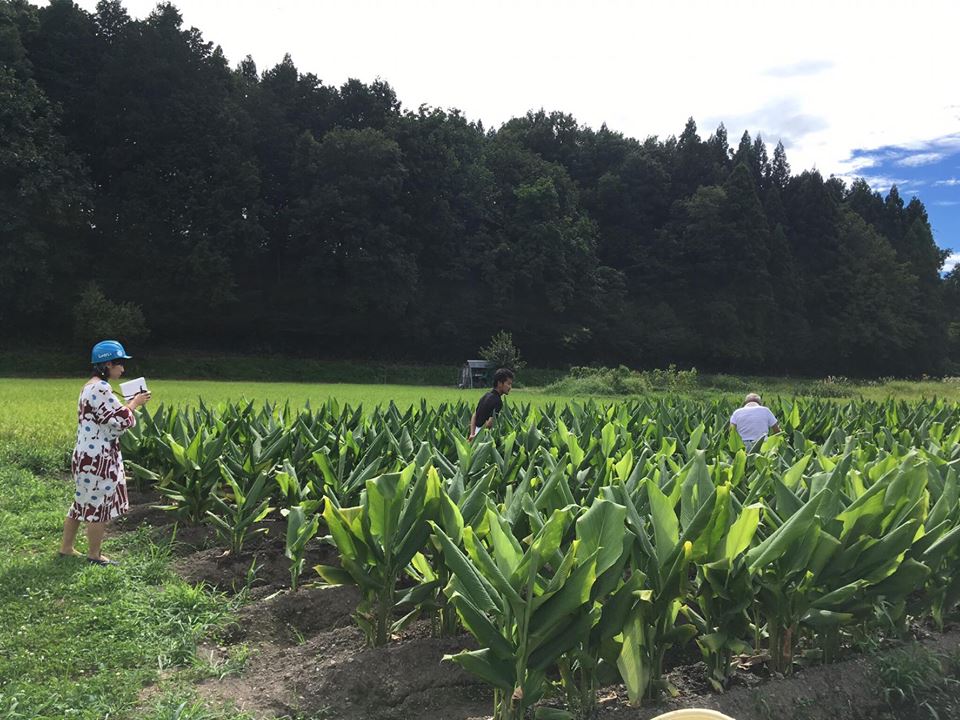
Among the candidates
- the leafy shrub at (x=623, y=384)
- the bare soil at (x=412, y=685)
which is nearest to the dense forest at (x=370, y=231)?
the leafy shrub at (x=623, y=384)

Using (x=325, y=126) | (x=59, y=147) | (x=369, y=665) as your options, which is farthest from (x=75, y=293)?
(x=369, y=665)

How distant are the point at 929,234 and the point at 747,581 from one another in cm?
8149

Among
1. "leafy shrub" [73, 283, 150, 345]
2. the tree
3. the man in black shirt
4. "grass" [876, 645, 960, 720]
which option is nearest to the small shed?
"leafy shrub" [73, 283, 150, 345]

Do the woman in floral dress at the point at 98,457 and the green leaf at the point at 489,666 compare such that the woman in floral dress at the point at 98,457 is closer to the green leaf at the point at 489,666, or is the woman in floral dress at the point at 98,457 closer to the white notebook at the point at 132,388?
the white notebook at the point at 132,388

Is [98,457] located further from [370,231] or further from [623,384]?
[370,231]

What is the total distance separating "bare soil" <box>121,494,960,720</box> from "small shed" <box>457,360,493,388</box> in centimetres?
2937

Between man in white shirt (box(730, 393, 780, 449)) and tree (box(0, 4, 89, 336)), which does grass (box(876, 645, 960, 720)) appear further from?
tree (box(0, 4, 89, 336))

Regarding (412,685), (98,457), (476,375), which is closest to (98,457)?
(98,457)

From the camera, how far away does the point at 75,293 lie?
33.2 meters

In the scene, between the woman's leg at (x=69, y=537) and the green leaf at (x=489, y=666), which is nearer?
the green leaf at (x=489, y=666)

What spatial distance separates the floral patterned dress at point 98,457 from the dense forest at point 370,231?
29416mm

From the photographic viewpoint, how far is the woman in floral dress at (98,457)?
459cm

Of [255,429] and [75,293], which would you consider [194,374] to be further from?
[255,429]

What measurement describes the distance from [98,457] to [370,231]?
35.0 m
